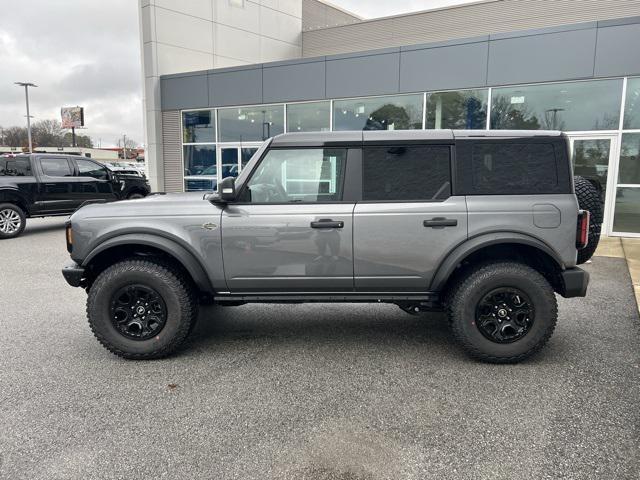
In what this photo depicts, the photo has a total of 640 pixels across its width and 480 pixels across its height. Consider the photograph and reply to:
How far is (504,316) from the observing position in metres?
3.81

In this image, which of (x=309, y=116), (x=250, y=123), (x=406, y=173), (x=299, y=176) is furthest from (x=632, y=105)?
(x=250, y=123)

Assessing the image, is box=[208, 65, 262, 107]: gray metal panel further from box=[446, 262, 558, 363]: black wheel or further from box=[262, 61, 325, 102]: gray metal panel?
box=[446, 262, 558, 363]: black wheel

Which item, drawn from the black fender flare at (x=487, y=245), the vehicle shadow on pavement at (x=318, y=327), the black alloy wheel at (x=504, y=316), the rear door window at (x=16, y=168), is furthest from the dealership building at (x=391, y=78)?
the black alloy wheel at (x=504, y=316)

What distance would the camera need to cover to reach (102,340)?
3900 millimetres

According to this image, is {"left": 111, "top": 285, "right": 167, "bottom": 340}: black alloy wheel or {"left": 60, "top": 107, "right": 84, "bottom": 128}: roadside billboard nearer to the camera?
{"left": 111, "top": 285, "right": 167, "bottom": 340}: black alloy wheel

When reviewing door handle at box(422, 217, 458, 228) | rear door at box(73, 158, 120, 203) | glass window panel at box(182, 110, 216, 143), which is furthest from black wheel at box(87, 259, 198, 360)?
glass window panel at box(182, 110, 216, 143)

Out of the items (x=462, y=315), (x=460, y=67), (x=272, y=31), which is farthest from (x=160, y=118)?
(x=462, y=315)

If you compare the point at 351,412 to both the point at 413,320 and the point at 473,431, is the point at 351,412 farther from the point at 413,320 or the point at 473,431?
the point at 413,320

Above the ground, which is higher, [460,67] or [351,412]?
[460,67]

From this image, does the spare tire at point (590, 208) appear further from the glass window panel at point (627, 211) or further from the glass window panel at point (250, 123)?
the glass window panel at point (250, 123)

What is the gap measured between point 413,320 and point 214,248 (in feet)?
7.71

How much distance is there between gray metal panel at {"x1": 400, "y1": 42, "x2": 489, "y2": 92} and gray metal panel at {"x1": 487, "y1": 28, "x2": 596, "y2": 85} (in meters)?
0.26

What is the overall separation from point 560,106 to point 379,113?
431cm

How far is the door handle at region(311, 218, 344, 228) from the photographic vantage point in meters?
3.75
